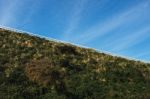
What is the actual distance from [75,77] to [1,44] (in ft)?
33.6

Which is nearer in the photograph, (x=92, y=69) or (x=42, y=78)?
(x=42, y=78)

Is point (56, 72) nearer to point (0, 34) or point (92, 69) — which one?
point (92, 69)

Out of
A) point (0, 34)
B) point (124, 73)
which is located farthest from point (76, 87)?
point (0, 34)

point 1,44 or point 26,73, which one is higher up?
point 1,44

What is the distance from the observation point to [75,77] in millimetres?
35906

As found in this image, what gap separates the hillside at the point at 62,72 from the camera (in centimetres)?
3278

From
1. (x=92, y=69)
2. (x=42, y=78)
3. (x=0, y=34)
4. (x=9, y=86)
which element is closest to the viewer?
(x=9, y=86)

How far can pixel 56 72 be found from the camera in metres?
36.2

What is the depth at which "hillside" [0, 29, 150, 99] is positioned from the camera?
108ft

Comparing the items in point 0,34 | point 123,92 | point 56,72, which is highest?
point 0,34

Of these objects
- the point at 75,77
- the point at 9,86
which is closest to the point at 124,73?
the point at 75,77

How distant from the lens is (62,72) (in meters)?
36.6

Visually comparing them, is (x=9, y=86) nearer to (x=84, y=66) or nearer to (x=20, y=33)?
(x=84, y=66)

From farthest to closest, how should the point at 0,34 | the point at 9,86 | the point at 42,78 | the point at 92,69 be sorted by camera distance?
the point at 0,34 → the point at 92,69 → the point at 42,78 → the point at 9,86
